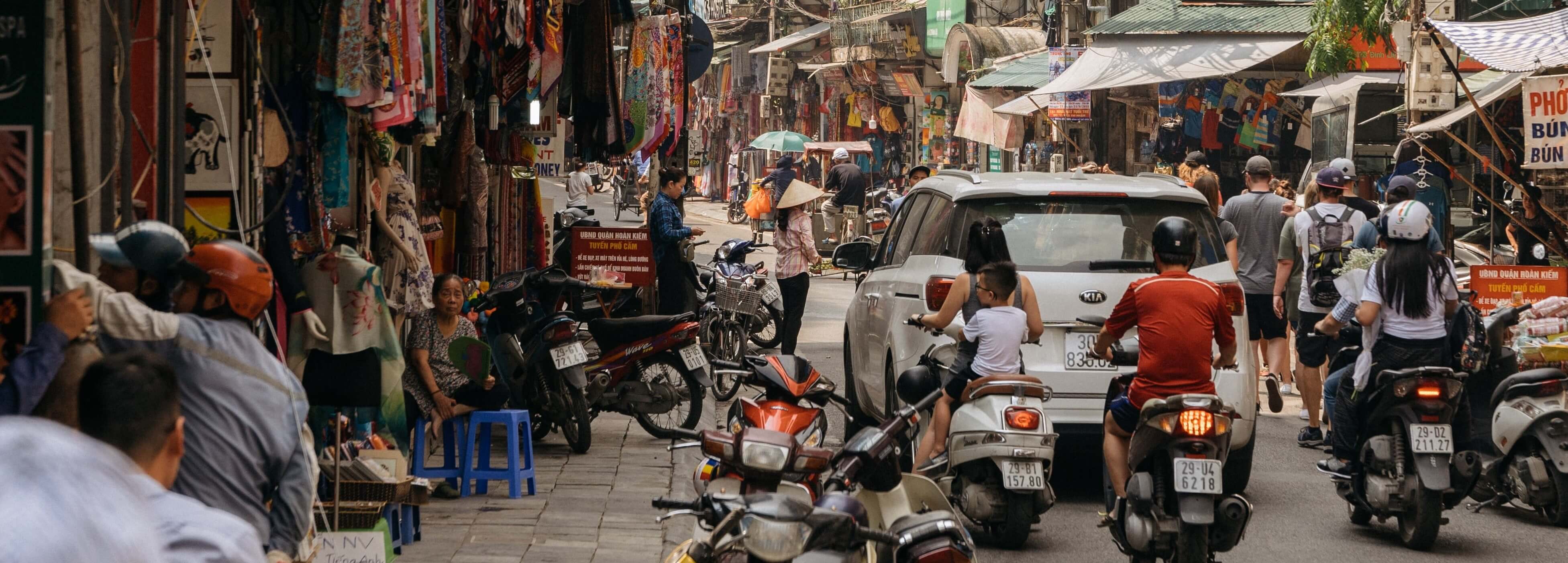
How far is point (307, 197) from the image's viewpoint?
742cm

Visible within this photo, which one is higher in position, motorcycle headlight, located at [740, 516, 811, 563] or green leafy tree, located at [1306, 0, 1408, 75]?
green leafy tree, located at [1306, 0, 1408, 75]

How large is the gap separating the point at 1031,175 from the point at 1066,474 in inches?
69.5

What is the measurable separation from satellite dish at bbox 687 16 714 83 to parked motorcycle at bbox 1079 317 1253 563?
41.2 ft

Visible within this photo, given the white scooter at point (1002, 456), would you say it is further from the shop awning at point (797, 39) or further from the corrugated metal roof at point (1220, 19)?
the shop awning at point (797, 39)

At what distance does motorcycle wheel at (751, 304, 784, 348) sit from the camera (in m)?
14.9

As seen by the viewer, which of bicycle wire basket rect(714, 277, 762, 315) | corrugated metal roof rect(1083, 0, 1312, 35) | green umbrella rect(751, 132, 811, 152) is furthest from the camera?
green umbrella rect(751, 132, 811, 152)

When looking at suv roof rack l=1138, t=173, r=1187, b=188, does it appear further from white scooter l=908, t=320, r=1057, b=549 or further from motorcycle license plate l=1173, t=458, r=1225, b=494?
motorcycle license plate l=1173, t=458, r=1225, b=494

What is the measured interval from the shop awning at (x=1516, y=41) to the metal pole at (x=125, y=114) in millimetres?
8432

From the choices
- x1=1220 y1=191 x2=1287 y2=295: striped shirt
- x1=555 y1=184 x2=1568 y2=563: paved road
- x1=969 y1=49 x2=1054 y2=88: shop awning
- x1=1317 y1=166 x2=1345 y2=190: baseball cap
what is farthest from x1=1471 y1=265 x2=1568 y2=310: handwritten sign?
x1=969 y1=49 x2=1054 y2=88: shop awning

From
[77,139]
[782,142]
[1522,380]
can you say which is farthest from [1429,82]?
[782,142]

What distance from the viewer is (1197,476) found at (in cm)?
601

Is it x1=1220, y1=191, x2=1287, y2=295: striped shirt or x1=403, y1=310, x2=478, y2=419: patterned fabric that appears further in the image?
x1=1220, y1=191, x2=1287, y2=295: striped shirt

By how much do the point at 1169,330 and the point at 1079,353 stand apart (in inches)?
74.6

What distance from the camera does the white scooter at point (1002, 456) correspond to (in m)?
6.92
